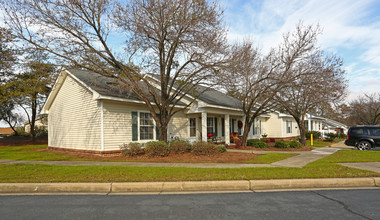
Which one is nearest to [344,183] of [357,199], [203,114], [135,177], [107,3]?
[357,199]

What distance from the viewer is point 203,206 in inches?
201

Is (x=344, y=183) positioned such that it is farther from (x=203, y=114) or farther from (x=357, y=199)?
(x=203, y=114)

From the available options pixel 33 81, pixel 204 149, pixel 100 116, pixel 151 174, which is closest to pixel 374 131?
pixel 204 149

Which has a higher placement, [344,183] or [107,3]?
[107,3]

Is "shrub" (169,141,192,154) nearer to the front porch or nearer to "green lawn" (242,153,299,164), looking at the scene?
"green lawn" (242,153,299,164)

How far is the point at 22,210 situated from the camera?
4922 mm

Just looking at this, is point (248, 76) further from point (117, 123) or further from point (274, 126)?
point (274, 126)

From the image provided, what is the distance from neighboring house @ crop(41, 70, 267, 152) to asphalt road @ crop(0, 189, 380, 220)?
724 cm

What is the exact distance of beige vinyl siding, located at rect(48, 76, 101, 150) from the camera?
43.6 ft

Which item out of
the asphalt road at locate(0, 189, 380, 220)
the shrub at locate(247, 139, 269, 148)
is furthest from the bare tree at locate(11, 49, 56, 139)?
the shrub at locate(247, 139, 269, 148)

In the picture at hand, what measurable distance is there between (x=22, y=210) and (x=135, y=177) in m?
2.82

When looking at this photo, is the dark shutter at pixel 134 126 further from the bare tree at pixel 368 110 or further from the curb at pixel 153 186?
the bare tree at pixel 368 110

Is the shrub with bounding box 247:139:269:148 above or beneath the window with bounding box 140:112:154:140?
beneath

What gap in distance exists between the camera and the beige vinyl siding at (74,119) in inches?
523
